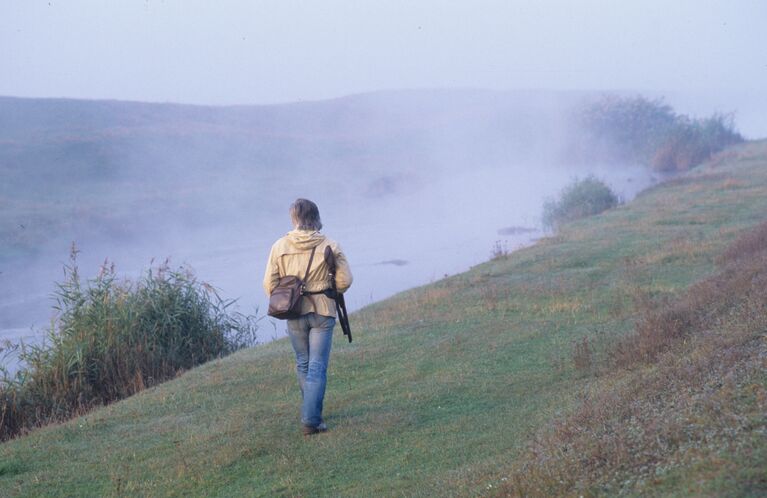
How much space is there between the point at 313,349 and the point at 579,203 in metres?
24.5

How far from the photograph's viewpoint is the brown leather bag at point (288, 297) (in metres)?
6.87

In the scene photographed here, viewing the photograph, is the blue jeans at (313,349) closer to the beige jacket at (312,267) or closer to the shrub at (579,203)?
the beige jacket at (312,267)

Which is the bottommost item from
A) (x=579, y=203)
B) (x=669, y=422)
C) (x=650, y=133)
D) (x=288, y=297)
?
(x=669, y=422)

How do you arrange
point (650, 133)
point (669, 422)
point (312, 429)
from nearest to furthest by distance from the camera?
point (669, 422) → point (312, 429) → point (650, 133)

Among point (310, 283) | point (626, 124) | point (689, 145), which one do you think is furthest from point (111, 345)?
point (626, 124)

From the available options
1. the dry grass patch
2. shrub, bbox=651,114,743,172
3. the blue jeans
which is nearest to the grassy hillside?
the dry grass patch

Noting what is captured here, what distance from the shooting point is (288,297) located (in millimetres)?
6895

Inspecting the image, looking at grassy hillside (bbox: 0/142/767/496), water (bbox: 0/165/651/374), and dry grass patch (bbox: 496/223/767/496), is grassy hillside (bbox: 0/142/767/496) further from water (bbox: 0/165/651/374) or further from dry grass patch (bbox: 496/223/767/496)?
water (bbox: 0/165/651/374)

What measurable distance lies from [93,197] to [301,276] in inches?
1336

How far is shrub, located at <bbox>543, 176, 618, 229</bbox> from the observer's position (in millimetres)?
29938

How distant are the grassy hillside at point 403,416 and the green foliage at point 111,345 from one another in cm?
133

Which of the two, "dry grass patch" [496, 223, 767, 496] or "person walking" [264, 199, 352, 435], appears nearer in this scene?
"dry grass patch" [496, 223, 767, 496]

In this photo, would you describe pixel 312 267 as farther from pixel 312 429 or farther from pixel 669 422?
pixel 669 422

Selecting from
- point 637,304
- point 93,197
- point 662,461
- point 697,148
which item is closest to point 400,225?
point 93,197
